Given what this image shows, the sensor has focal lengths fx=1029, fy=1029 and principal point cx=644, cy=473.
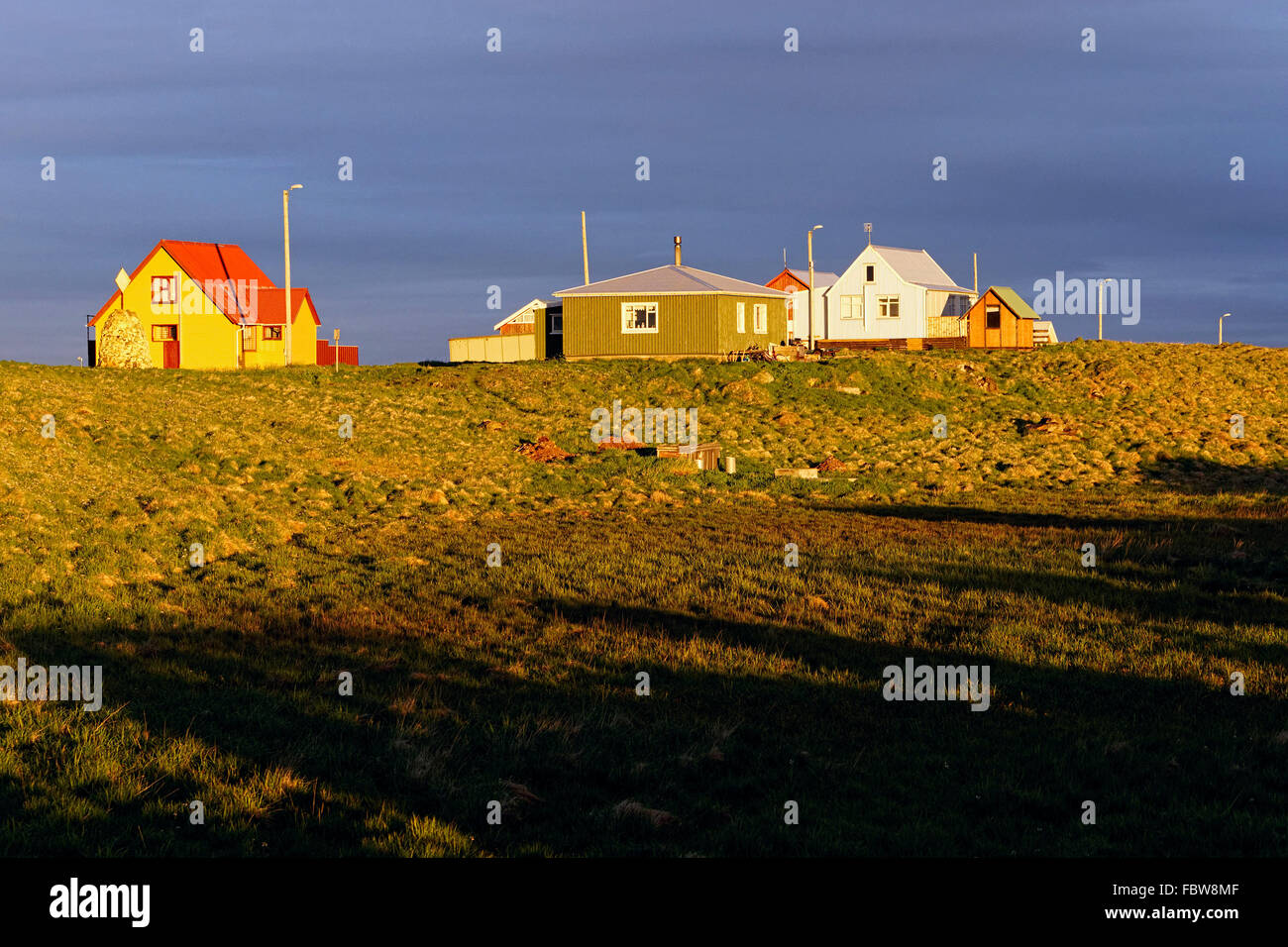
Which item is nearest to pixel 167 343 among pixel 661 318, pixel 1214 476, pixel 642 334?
pixel 642 334

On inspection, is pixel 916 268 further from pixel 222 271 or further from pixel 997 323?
pixel 222 271

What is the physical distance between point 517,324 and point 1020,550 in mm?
74136

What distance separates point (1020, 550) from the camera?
1923 centimetres

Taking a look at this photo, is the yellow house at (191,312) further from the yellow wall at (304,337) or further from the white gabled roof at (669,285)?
the white gabled roof at (669,285)

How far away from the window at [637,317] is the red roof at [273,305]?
2262cm

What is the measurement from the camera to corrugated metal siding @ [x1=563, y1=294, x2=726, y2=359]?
54.9 m

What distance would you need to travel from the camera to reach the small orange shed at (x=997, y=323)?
71562mm

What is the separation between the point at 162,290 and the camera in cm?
6297

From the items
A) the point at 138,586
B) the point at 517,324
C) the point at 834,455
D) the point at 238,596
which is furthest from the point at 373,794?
the point at 517,324

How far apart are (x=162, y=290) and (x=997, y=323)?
54.9 meters

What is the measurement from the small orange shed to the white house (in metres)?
1.12

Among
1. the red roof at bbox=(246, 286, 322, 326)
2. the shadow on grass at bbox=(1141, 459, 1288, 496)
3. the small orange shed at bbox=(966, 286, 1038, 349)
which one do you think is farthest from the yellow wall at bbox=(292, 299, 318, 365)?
the shadow on grass at bbox=(1141, 459, 1288, 496)

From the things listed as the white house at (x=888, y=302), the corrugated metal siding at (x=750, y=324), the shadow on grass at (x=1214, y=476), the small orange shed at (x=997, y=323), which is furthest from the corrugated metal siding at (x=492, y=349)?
the shadow on grass at (x=1214, y=476)
